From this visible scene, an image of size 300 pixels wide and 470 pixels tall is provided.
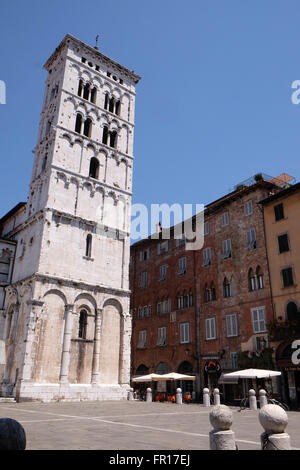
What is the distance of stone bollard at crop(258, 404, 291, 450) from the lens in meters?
5.30

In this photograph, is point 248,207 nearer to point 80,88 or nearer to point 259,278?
point 259,278

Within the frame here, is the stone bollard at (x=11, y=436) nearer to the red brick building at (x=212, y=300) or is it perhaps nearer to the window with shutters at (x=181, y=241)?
the red brick building at (x=212, y=300)

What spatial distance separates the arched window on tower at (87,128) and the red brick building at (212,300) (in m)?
13.2

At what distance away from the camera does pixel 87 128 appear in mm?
33406

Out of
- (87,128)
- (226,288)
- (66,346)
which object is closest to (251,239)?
A: (226,288)

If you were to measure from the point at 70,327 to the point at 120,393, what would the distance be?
6.29 meters

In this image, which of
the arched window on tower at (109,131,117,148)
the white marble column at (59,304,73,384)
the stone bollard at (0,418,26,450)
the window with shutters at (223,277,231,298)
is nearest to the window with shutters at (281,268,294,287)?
the window with shutters at (223,277,231,298)

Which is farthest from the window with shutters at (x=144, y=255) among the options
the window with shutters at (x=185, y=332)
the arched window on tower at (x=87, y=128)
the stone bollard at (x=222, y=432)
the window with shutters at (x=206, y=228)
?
the stone bollard at (x=222, y=432)

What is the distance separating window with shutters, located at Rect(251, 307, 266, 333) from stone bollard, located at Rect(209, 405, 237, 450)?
24.1 m

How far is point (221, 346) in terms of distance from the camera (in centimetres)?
3164

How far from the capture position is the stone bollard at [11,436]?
401 centimetres

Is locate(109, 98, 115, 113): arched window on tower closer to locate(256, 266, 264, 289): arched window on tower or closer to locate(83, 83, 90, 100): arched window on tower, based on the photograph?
locate(83, 83, 90, 100): arched window on tower

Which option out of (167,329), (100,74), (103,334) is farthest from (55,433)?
(100,74)
